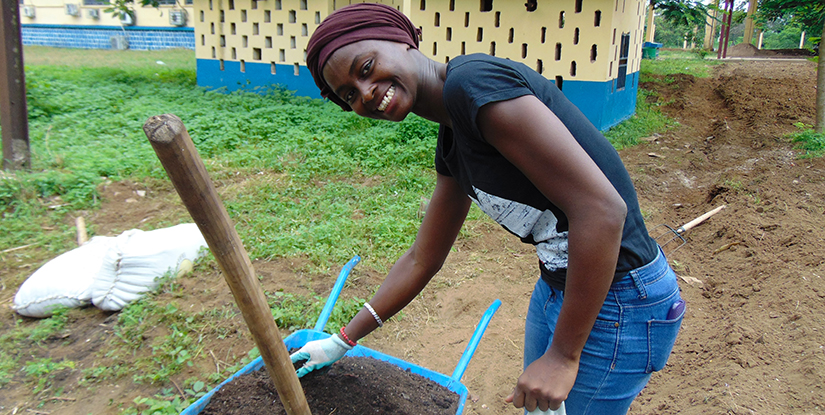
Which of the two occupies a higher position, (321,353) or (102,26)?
(102,26)

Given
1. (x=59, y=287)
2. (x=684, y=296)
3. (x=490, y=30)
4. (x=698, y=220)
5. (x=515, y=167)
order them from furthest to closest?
(x=490, y=30), (x=698, y=220), (x=684, y=296), (x=59, y=287), (x=515, y=167)

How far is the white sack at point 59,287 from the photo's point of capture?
10.7ft

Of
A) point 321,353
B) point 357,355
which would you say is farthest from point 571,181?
point 357,355

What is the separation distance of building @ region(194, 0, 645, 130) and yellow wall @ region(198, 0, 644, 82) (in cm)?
1

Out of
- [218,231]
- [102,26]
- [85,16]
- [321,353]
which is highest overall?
[85,16]

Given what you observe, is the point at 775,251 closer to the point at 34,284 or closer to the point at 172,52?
the point at 34,284

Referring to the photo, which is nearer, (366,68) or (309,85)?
(366,68)

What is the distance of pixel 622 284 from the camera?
1345 millimetres

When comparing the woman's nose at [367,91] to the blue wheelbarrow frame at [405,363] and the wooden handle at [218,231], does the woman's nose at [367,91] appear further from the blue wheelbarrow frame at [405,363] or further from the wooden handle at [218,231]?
the blue wheelbarrow frame at [405,363]

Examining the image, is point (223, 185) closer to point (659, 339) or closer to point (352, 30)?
point (352, 30)

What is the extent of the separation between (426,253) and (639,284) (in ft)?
2.33

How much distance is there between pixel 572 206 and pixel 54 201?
5.19 m

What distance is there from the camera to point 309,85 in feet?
30.9

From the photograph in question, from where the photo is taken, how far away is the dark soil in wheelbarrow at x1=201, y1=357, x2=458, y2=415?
6.29 ft
